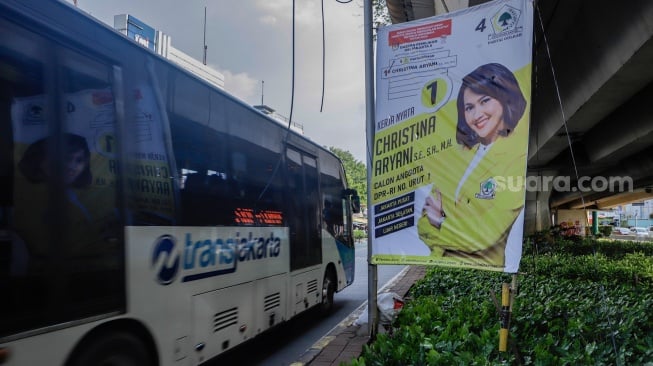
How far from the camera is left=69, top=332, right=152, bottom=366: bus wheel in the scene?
10.3 feet

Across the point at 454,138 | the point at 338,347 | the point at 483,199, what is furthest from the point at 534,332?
the point at 338,347

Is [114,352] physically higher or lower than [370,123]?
lower

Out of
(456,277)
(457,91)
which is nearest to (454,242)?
(457,91)

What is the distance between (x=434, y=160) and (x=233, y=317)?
2655 millimetres

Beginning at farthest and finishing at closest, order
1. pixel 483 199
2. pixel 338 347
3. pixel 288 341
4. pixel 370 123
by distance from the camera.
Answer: pixel 288 341
pixel 338 347
pixel 370 123
pixel 483 199

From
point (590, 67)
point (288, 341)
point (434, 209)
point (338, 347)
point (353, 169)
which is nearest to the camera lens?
point (434, 209)

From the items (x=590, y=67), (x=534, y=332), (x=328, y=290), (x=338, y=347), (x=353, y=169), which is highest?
(x=353, y=169)

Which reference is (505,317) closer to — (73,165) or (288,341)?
(73,165)

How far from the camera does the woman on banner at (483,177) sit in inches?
140

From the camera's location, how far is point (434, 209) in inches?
158

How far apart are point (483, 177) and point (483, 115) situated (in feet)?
1.64

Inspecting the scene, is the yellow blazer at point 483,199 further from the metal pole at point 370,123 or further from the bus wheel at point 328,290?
the bus wheel at point 328,290

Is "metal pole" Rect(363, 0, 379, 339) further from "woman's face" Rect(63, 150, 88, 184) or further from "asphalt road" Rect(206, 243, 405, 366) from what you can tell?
"woman's face" Rect(63, 150, 88, 184)

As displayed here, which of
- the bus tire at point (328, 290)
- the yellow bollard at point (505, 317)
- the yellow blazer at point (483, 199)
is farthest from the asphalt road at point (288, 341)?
the yellow bollard at point (505, 317)
